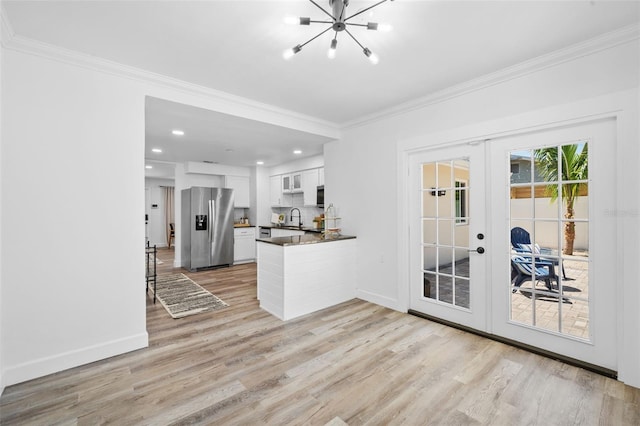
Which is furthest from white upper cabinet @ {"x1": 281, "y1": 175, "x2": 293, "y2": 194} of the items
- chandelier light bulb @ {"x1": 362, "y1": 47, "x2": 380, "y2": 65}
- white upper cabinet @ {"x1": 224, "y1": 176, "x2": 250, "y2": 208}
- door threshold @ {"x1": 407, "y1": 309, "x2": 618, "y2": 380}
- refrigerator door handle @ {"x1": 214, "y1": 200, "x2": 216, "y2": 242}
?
chandelier light bulb @ {"x1": 362, "y1": 47, "x2": 380, "y2": 65}

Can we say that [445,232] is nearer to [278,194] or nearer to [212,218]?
[278,194]

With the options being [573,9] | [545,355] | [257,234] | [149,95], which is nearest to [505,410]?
[545,355]

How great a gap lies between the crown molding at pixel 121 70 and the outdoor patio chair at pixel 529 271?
10.0ft

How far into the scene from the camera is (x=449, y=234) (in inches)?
126

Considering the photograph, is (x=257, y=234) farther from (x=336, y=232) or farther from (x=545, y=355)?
(x=545, y=355)

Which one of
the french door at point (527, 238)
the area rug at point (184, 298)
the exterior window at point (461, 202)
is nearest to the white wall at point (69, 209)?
the area rug at point (184, 298)

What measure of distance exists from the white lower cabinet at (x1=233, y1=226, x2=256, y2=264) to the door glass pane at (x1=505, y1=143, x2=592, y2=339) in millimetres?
5684

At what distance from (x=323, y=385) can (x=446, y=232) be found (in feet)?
6.89

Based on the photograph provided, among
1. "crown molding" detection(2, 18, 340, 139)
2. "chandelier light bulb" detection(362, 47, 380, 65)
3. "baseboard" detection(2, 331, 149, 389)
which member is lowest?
"baseboard" detection(2, 331, 149, 389)

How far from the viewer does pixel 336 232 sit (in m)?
4.28

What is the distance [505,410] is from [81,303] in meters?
3.29

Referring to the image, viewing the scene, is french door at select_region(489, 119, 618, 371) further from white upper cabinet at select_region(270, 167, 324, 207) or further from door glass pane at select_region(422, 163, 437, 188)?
white upper cabinet at select_region(270, 167, 324, 207)

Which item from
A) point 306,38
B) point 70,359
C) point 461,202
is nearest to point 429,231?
point 461,202

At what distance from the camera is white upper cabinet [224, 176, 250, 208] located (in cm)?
719
